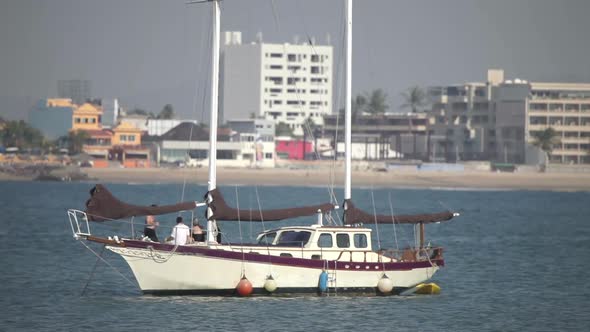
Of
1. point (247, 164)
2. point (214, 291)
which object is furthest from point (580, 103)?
point (214, 291)

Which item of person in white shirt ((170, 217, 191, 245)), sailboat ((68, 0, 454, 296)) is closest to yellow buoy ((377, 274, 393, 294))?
sailboat ((68, 0, 454, 296))

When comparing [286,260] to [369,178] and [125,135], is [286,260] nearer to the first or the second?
[369,178]

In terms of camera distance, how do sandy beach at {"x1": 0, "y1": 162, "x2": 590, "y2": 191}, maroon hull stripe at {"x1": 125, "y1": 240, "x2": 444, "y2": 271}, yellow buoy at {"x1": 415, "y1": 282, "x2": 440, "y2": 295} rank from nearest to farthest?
maroon hull stripe at {"x1": 125, "y1": 240, "x2": 444, "y2": 271} → yellow buoy at {"x1": 415, "y1": 282, "x2": 440, "y2": 295} → sandy beach at {"x1": 0, "y1": 162, "x2": 590, "y2": 191}

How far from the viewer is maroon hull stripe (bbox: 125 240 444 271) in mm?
36625

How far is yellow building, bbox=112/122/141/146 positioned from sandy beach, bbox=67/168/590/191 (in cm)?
1731

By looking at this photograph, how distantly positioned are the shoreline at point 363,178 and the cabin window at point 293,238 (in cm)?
11964

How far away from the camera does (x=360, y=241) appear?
128ft

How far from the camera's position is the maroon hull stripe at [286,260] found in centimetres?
3662

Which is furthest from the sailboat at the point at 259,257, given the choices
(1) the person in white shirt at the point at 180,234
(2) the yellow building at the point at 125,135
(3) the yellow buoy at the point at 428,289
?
(2) the yellow building at the point at 125,135

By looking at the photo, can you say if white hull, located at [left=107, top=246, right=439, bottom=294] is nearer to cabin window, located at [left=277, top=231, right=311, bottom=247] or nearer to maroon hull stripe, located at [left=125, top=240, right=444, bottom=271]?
maroon hull stripe, located at [left=125, top=240, right=444, bottom=271]

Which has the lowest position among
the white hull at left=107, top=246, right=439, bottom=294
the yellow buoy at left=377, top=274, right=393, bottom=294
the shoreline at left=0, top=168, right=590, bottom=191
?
the shoreline at left=0, top=168, right=590, bottom=191

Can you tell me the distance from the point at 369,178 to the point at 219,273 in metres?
130

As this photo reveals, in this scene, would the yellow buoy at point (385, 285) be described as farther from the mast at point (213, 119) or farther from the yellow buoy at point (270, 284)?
the mast at point (213, 119)

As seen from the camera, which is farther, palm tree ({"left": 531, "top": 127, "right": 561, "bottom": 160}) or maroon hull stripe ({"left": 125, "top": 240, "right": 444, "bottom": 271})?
palm tree ({"left": 531, "top": 127, "right": 561, "bottom": 160})
